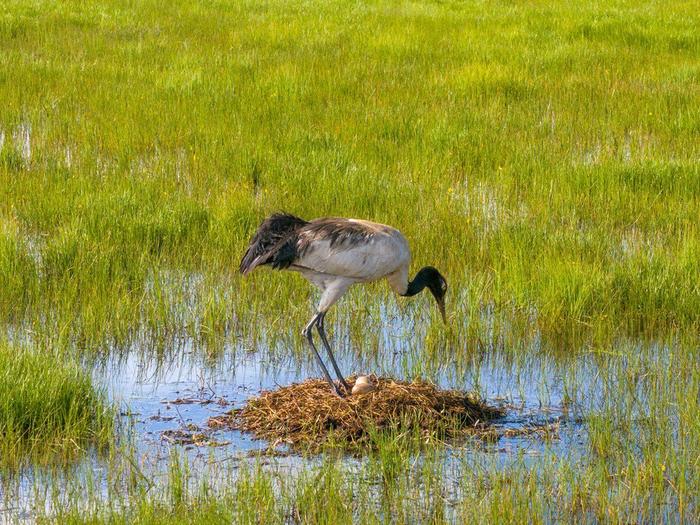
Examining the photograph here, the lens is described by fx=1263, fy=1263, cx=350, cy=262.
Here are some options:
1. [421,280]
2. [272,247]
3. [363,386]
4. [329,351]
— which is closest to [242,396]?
[329,351]

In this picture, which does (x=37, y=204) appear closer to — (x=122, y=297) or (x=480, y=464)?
(x=122, y=297)

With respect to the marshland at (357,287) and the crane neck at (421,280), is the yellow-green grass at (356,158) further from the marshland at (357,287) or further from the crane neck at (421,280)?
the crane neck at (421,280)

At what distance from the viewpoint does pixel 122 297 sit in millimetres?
8023

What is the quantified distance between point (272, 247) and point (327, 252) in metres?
0.31

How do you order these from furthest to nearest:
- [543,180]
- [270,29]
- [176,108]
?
[270,29] < [176,108] < [543,180]

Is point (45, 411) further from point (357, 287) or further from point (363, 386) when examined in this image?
point (357, 287)

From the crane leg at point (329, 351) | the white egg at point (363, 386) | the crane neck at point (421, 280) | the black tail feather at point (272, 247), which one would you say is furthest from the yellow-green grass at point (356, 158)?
the white egg at point (363, 386)

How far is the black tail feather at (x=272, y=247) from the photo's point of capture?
23.0 feet

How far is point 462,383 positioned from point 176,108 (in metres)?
6.94

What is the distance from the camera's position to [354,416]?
20.9ft

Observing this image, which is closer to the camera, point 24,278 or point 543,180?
point 24,278

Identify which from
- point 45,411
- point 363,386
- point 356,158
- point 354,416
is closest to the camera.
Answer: point 45,411

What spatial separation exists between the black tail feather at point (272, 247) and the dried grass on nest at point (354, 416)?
0.80 meters

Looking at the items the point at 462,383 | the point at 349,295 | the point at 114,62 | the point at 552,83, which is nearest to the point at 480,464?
the point at 462,383
